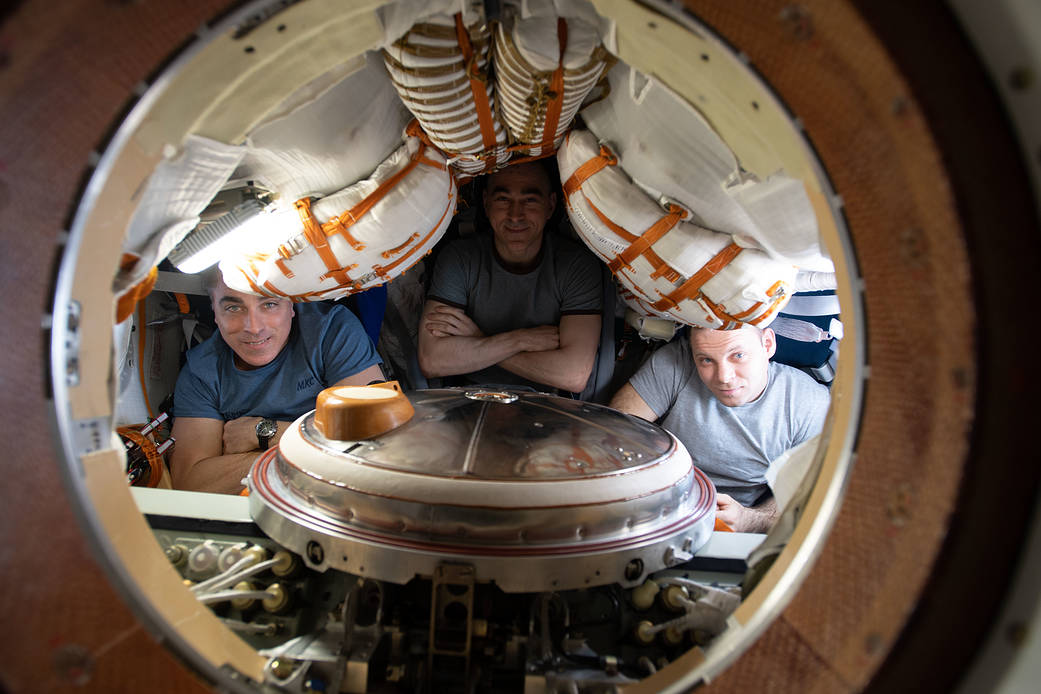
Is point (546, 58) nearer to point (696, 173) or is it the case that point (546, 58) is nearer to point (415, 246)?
point (696, 173)

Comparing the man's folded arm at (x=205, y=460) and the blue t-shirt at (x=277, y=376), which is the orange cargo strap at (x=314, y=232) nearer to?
the blue t-shirt at (x=277, y=376)

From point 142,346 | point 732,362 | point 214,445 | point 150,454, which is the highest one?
point 732,362

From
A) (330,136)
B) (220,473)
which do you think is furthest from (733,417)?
(220,473)

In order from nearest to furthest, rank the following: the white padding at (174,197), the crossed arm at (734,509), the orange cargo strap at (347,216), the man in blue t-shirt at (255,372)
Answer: the white padding at (174,197) < the orange cargo strap at (347,216) < the crossed arm at (734,509) < the man in blue t-shirt at (255,372)

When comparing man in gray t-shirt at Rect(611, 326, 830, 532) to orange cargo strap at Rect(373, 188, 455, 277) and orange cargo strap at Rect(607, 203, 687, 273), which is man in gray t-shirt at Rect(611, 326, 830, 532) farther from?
orange cargo strap at Rect(373, 188, 455, 277)

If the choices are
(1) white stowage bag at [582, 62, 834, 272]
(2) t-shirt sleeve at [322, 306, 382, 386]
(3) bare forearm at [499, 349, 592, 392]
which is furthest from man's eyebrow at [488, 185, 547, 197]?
(2) t-shirt sleeve at [322, 306, 382, 386]

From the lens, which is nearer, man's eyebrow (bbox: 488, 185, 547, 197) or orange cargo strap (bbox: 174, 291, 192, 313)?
man's eyebrow (bbox: 488, 185, 547, 197)

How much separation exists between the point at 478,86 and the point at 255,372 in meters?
1.77

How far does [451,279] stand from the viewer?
2467 millimetres

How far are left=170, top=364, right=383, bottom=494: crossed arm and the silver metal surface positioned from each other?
118cm

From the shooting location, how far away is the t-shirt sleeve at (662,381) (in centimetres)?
254

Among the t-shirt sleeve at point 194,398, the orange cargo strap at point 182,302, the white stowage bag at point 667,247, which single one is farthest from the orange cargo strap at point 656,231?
the orange cargo strap at point 182,302

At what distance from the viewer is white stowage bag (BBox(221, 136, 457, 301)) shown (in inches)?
60.9

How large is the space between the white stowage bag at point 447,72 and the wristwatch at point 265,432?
1540mm
